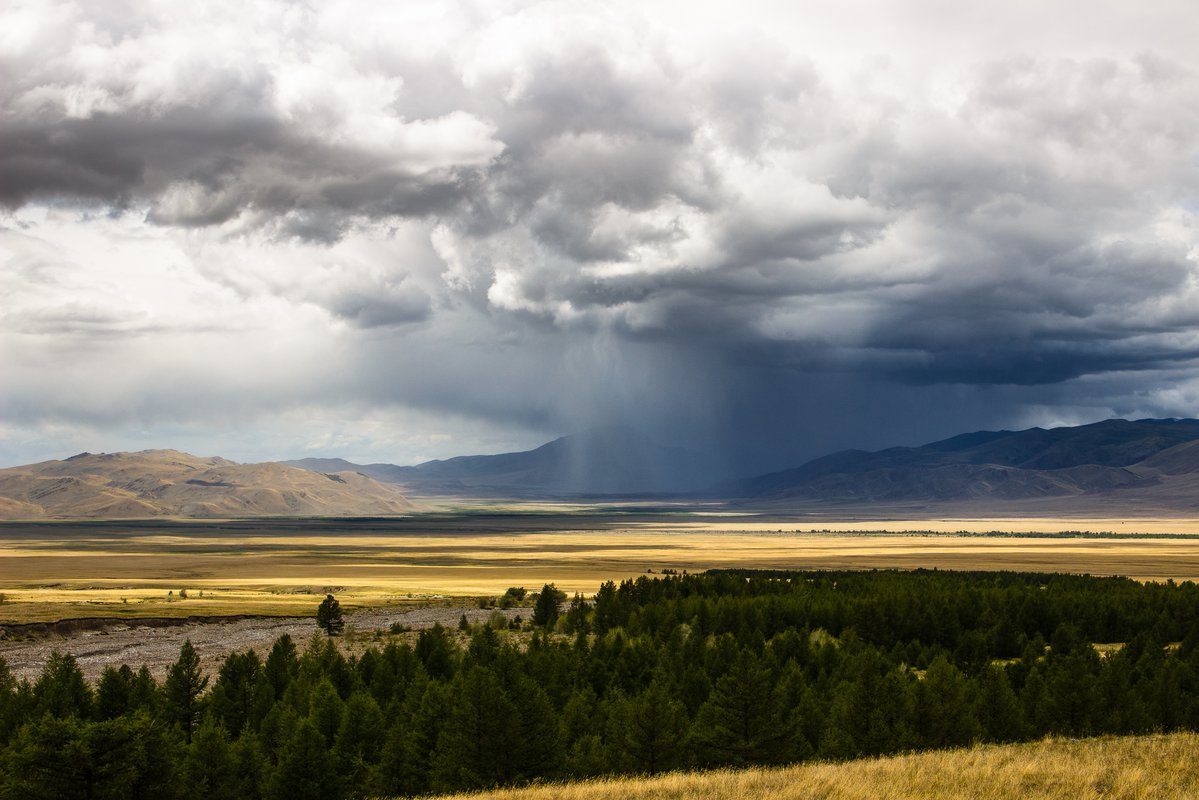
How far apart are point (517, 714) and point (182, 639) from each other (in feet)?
226

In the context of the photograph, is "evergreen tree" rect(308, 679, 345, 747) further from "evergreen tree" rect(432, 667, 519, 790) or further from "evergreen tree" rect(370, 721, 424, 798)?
"evergreen tree" rect(432, 667, 519, 790)

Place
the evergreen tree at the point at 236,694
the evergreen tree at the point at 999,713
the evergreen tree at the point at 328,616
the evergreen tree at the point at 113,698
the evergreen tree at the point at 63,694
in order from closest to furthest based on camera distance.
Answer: the evergreen tree at the point at 63,694 < the evergreen tree at the point at 113,698 < the evergreen tree at the point at 999,713 < the evergreen tree at the point at 236,694 < the evergreen tree at the point at 328,616

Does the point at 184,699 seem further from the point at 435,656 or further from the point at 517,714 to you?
the point at 517,714

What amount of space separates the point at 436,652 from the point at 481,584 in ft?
368

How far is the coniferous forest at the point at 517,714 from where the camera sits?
39812mm

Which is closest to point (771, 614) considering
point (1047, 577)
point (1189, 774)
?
point (1189, 774)

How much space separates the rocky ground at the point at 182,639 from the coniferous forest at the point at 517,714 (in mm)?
17256

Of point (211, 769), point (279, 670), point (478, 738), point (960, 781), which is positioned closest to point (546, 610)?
point (279, 670)

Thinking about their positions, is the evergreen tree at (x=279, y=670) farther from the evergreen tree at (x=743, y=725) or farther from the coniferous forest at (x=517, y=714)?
the evergreen tree at (x=743, y=725)

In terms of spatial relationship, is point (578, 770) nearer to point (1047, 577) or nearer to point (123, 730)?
point (123, 730)

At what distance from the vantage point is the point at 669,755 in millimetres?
45594

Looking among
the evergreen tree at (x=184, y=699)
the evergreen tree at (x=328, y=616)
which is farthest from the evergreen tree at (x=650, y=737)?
the evergreen tree at (x=328, y=616)

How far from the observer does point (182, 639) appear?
334 ft

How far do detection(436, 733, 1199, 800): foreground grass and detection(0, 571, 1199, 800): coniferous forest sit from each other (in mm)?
14947
